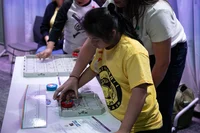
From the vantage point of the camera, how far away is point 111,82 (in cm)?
100

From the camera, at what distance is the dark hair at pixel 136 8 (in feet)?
3.86

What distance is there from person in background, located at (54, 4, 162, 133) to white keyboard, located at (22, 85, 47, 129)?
0.24 m

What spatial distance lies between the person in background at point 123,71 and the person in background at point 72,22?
0.78 metres

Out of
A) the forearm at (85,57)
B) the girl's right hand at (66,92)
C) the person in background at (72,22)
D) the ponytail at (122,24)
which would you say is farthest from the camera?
the person in background at (72,22)

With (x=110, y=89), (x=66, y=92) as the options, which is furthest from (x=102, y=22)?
(x=66, y=92)

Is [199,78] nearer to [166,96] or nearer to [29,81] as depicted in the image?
[166,96]

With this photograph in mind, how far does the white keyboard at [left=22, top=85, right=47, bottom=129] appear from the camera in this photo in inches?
36.7

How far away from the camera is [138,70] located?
0.89m

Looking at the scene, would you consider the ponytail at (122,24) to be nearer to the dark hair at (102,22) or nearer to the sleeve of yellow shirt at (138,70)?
the dark hair at (102,22)

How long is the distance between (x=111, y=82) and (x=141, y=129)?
195 millimetres

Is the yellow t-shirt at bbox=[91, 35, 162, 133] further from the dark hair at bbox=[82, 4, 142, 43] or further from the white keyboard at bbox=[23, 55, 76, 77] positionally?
the white keyboard at bbox=[23, 55, 76, 77]

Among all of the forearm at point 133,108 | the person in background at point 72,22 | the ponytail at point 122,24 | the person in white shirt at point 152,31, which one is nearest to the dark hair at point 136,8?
the person in white shirt at point 152,31

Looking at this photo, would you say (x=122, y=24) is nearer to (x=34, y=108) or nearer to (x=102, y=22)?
(x=102, y=22)

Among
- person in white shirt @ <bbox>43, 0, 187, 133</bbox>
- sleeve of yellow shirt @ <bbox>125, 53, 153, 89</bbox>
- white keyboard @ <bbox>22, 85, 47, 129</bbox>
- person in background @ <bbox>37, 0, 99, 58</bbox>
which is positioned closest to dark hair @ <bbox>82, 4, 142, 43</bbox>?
sleeve of yellow shirt @ <bbox>125, 53, 153, 89</bbox>
